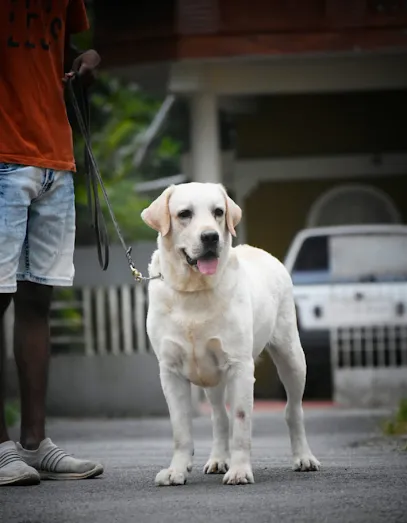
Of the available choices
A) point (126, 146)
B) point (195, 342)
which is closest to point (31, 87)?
point (195, 342)

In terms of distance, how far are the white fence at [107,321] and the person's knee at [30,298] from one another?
6868mm

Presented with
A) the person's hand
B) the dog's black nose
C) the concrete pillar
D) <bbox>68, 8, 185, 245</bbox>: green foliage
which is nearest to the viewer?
the dog's black nose

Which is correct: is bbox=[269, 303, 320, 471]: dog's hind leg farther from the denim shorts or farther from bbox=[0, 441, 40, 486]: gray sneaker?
bbox=[0, 441, 40, 486]: gray sneaker

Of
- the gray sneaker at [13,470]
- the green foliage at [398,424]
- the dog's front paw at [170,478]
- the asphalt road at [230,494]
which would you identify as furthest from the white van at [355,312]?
the gray sneaker at [13,470]

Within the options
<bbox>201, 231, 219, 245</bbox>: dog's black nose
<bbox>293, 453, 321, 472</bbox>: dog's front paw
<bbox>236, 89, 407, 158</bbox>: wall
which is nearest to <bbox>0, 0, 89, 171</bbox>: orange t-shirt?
<bbox>201, 231, 219, 245</bbox>: dog's black nose

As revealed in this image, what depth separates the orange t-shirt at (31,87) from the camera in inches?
228

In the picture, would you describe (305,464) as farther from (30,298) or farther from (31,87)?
(31,87)

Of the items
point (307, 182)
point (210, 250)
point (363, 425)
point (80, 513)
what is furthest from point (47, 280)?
point (307, 182)

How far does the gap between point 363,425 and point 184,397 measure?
16.5 feet

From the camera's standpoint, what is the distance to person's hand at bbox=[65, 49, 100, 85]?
242 inches

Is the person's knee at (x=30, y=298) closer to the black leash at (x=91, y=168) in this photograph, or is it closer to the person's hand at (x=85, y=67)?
the black leash at (x=91, y=168)

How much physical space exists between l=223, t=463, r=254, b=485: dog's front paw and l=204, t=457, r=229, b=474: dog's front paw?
568 millimetres

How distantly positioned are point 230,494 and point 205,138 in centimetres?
864

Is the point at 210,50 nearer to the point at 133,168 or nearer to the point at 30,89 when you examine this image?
the point at 30,89
